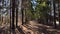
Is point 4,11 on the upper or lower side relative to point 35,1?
lower

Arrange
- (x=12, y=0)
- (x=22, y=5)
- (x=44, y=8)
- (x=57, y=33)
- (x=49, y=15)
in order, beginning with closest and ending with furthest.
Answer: (x=57, y=33)
(x=12, y=0)
(x=22, y=5)
(x=44, y=8)
(x=49, y=15)

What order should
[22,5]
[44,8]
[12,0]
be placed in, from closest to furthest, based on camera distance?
1. [12,0]
2. [22,5]
3. [44,8]

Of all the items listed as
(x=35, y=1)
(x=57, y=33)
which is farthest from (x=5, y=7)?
(x=57, y=33)

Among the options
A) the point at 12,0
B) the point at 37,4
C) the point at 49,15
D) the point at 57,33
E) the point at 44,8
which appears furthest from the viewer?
the point at 49,15

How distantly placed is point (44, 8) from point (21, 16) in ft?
8.93

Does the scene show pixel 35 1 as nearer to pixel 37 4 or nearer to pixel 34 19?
pixel 37 4

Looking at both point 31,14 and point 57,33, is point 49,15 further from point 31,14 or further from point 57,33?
point 57,33

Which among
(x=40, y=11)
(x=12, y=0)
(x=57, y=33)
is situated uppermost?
(x=12, y=0)

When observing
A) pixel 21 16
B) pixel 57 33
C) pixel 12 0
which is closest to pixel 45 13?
Answer: pixel 21 16

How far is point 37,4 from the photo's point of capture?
15992mm

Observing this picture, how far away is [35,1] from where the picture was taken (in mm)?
16328

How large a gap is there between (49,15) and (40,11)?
167 cm

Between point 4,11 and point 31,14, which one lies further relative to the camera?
point 31,14

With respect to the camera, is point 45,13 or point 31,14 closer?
point 45,13
